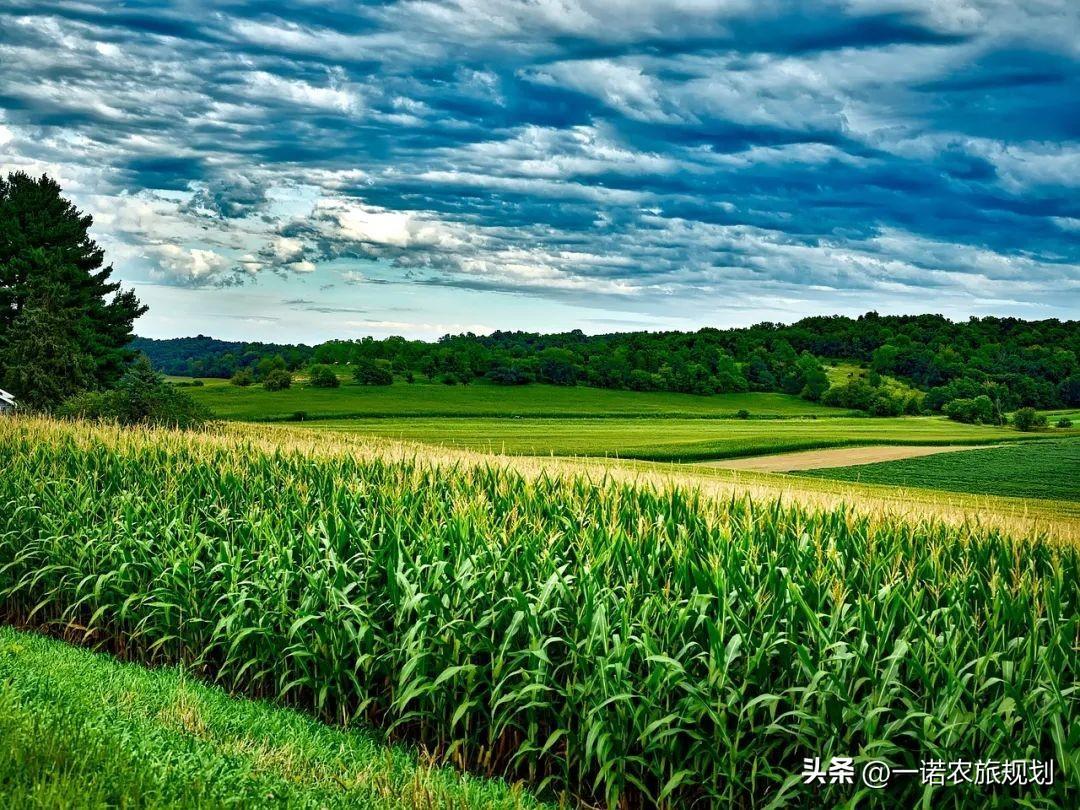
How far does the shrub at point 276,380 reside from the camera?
7062 centimetres

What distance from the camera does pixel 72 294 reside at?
53156mm

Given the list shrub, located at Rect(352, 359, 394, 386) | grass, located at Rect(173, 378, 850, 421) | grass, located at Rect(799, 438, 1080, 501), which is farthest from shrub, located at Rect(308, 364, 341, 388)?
Answer: grass, located at Rect(799, 438, 1080, 501)

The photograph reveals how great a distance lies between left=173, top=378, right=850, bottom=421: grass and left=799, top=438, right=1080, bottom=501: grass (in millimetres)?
32825

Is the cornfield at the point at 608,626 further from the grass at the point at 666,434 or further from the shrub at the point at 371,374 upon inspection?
the shrub at the point at 371,374

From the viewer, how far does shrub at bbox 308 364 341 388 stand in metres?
76.1

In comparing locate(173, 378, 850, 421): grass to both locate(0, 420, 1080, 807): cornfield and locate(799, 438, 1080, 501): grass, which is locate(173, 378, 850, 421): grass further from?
locate(0, 420, 1080, 807): cornfield

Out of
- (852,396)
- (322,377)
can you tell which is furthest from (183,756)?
(852,396)

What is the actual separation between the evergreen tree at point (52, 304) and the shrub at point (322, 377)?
59.1 feet

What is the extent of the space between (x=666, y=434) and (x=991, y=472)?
74.1 ft

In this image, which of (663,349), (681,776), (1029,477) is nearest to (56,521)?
(681,776)

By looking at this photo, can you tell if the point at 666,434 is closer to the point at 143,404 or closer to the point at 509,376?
the point at 509,376

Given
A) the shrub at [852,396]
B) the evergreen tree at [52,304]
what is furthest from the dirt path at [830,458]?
the evergreen tree at [52,304]

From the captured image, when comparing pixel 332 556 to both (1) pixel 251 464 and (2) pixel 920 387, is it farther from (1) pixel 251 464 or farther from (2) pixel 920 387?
(2) pixel 920 387

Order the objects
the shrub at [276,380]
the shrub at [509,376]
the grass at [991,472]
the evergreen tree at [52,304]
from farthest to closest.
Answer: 1. the shrub at [509,376]
2. the shrub at [276,380]
3. the evergreen tree at [52,304]
4. the grass at [991,472]
